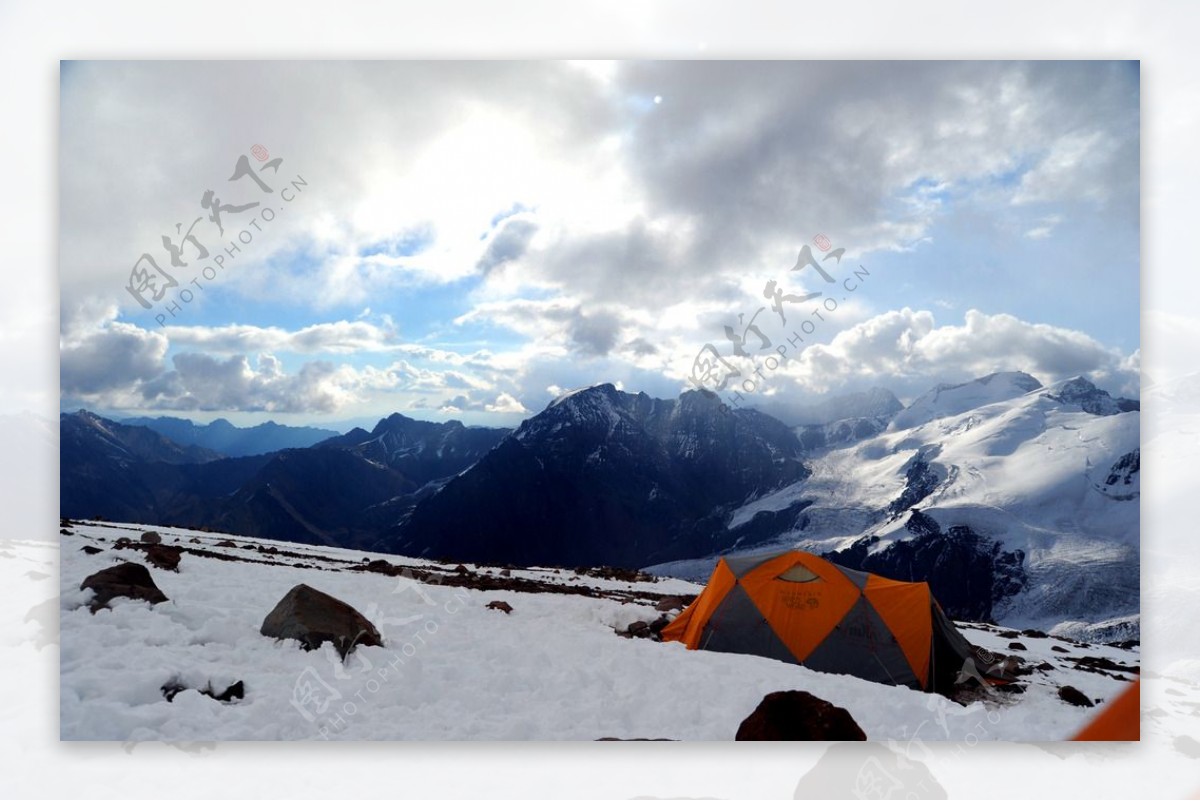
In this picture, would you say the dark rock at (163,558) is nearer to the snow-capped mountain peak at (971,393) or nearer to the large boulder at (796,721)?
the large boulder at (796,721)

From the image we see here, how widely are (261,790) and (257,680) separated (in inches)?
47.4

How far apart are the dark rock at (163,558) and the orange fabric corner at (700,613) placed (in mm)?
6553

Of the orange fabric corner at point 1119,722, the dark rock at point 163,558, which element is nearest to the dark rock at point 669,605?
the orange fabric corner at point 1119,722

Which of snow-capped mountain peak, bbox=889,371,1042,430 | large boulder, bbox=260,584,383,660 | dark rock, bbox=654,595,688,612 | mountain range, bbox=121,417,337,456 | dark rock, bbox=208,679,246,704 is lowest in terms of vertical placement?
dark rock, bbox=654,595,688,612

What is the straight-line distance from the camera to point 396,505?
1596 cm

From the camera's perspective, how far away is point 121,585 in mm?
6883

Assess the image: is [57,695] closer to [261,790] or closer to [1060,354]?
[261,790]

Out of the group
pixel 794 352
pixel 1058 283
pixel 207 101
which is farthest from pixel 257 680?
pixel 1058 283

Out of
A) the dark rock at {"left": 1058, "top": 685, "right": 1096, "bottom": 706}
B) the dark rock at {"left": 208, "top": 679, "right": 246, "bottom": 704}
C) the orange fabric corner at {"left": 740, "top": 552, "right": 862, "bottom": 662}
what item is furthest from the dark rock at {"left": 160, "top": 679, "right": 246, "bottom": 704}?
the dark rock at {"left": 1058, "top": 685, "right": 1096, "bottom": 706}

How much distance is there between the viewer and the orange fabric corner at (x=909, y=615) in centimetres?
779

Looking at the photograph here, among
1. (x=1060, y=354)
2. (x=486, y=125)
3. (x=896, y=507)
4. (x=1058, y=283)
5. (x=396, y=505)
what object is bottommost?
(x=896, y=507)

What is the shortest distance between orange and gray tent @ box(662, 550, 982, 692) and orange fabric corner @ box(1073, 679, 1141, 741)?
118 cm

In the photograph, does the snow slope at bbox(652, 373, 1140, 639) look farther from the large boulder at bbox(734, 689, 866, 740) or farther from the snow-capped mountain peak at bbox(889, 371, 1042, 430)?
the large boulder at bbox(734, 689, 866, 740)

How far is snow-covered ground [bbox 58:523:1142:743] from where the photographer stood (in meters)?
6.05
